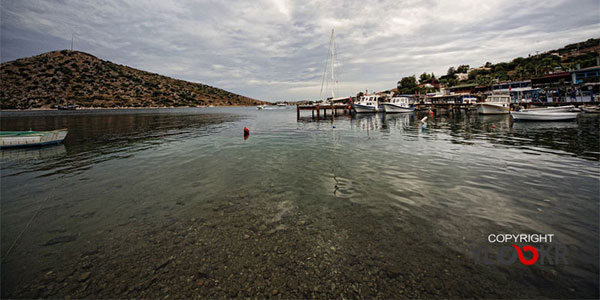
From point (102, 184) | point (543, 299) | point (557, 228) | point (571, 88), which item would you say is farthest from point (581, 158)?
point (571, 88)

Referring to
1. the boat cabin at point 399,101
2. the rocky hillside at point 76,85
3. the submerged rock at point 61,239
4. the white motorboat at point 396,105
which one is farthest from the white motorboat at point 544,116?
the rocky hillside at point 76,85

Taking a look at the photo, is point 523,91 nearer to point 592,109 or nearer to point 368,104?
point 592,109

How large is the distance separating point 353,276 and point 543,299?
9.73ft

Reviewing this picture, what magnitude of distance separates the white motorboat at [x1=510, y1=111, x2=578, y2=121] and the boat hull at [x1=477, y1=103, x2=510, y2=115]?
16.2 meters

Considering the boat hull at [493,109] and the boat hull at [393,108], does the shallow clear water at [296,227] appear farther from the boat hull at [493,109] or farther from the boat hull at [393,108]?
the boat hull at [393,108]

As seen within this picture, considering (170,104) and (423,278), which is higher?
Answer: (170,104)

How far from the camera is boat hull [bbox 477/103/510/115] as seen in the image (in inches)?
1804

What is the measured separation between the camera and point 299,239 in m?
5.46

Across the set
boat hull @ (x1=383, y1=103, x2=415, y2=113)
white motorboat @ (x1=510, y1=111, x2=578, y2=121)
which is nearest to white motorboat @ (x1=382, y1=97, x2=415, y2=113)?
boat hull @ (x1=383, y1=103, x2=415, y2=113)

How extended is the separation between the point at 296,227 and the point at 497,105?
190 feet

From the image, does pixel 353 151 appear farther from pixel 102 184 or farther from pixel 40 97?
pixel 40 97

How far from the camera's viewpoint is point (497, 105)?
1793 inches

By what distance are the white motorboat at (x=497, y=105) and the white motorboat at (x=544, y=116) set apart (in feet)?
53.1

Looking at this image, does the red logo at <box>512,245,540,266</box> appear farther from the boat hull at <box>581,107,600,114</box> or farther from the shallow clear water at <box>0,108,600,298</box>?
the boat hull at <box>581,107,600,114</box>
